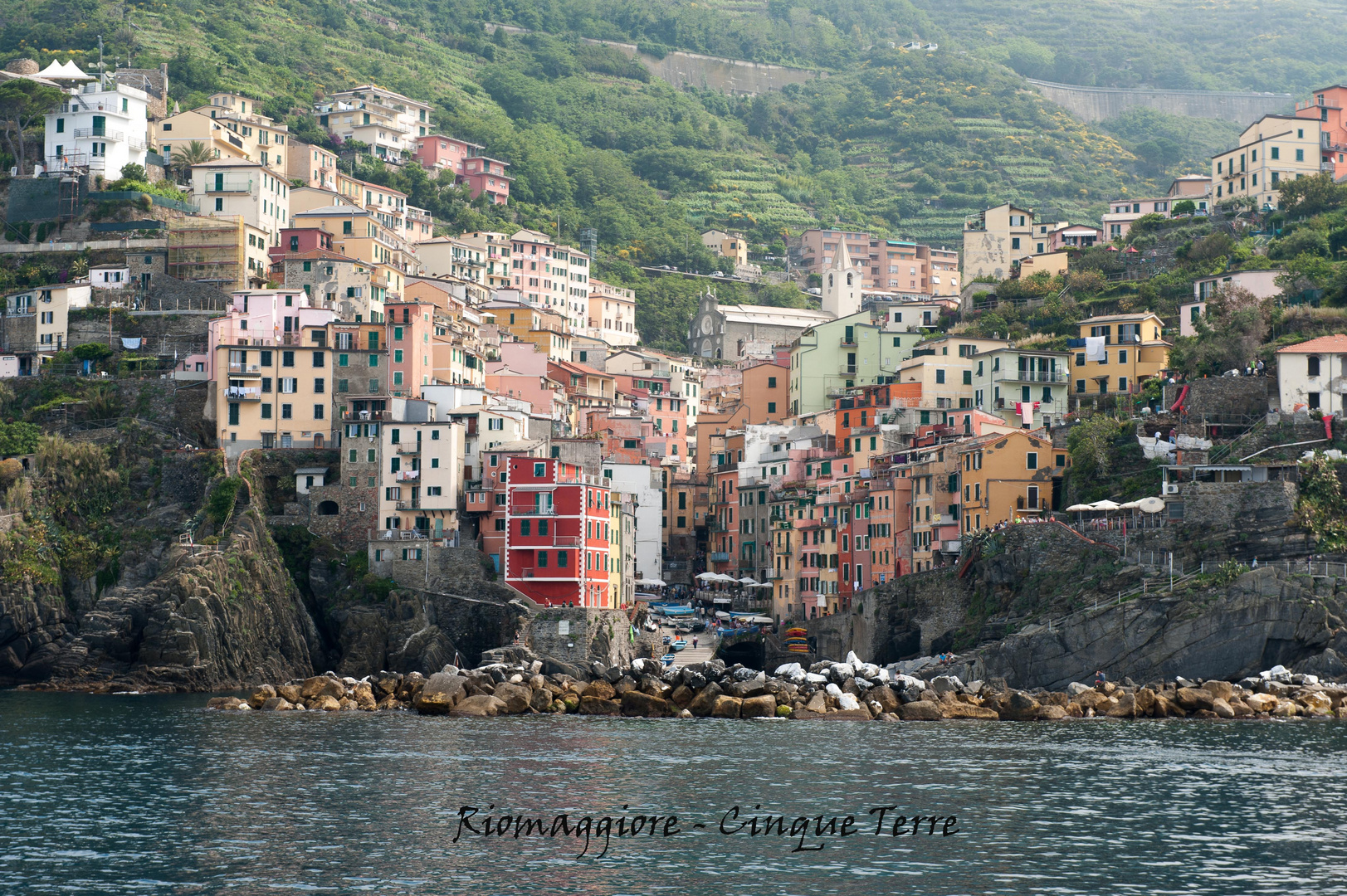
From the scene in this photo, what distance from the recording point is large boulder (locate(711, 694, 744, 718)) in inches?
2630

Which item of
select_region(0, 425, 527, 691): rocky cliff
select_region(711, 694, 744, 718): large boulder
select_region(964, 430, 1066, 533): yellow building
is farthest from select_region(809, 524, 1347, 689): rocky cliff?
select_region(0, 425, 527, 691): rocky cliff

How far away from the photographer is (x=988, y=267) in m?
128

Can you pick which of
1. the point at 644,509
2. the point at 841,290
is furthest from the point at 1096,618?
the point at 841,290

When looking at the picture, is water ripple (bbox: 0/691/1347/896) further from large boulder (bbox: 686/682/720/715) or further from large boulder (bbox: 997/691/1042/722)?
large boulder (bbox: 686/682/720/715)

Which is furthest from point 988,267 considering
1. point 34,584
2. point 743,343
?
point 34,584

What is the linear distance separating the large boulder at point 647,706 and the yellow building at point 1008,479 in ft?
66.6

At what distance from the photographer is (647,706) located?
67938 millimetres

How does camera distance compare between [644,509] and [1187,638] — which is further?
[644,509]

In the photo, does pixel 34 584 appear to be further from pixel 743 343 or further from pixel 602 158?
pixel 602 158

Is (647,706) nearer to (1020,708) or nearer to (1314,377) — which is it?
(1020,708)

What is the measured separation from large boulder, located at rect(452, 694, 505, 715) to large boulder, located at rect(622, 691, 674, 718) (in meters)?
5.11

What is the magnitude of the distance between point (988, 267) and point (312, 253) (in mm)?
53341

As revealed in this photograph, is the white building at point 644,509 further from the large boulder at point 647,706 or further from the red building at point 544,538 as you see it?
the large boulder at point 647,706

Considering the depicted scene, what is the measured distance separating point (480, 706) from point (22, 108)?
2584 inches
